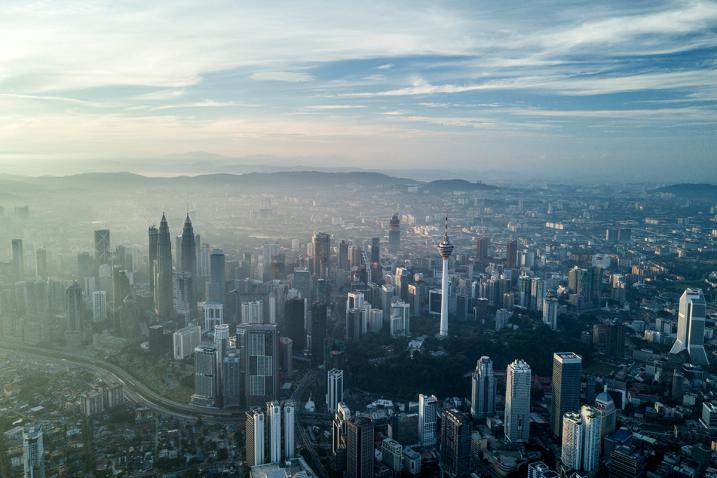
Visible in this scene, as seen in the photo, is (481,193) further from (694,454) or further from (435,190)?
(694,454)

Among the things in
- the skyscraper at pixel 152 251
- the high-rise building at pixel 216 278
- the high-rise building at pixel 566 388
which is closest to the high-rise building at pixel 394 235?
the high-rise building at pixel 216 278

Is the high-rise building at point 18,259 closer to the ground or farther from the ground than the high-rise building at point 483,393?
farther from the ground

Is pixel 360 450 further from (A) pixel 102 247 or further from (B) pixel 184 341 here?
(A) pixel 102 247

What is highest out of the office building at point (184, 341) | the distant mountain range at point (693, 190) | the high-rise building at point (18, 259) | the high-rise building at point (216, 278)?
the distant mountain range at point (693, 190)

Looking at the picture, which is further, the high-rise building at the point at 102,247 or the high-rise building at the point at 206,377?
the high-rise building at the point at 102,247

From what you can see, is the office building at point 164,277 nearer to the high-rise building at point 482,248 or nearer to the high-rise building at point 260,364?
the high-rise building at point 260,364

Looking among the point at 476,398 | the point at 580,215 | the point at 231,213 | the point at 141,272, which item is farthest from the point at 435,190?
the point at 476,398
